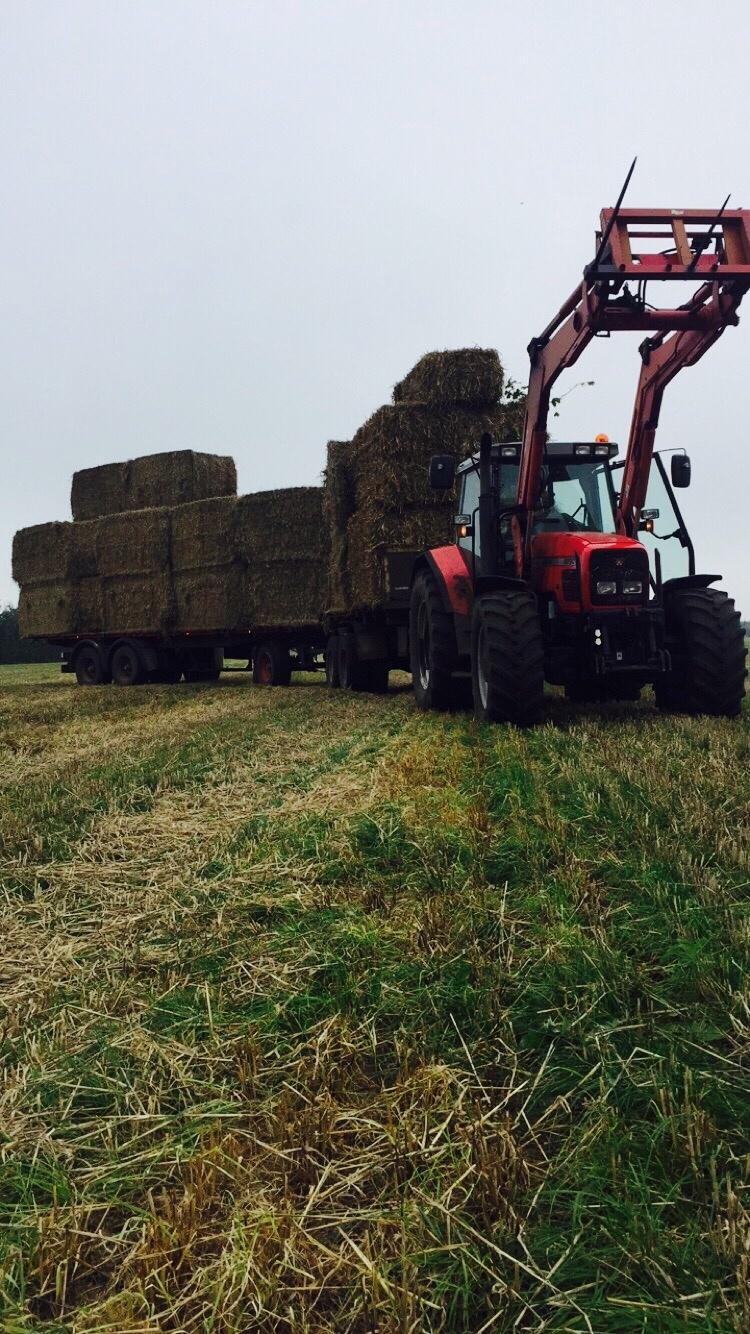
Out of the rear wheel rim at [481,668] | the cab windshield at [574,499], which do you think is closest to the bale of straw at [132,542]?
the cab windshield at [574,499]

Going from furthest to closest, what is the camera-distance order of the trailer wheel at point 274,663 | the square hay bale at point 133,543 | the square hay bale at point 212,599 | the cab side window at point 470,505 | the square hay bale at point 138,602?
1. the square hay bale at point 133,543
2. the square hay bale at point 138,602
3. the square hay bale at point 212,599
4. the trailer wheel at point 274,663
5. the cab side window at point 470,505

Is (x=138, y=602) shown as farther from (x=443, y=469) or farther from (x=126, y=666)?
(x=443, y=469)

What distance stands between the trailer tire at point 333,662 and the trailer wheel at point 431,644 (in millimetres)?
4638

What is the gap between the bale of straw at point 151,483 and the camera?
20125 millimetres

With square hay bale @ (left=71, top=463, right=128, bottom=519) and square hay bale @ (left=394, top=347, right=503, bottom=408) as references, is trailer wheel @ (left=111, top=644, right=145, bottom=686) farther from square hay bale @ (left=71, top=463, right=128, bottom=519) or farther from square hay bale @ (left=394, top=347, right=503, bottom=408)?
square hay bale @ (left=394, top=347, right=503, bottom=408)

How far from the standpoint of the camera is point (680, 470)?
8.79 metres

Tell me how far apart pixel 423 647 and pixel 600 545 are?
3.11m

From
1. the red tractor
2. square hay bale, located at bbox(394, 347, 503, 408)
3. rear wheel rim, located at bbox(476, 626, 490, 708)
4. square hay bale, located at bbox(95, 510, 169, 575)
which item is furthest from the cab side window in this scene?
square hay bale, located at bbox(95, 510, 169, 575)

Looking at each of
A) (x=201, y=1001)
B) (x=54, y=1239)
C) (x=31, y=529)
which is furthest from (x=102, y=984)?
(x=31, y=529)

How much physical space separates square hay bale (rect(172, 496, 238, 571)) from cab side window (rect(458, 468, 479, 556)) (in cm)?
831

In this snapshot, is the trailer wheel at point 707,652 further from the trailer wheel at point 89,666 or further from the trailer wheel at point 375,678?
the trailer wheel at point 89,666

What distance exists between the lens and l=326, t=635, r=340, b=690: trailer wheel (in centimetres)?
1593

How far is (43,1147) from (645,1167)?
1.19 meters

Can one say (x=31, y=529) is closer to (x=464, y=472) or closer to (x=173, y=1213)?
(x=464, y=472)
